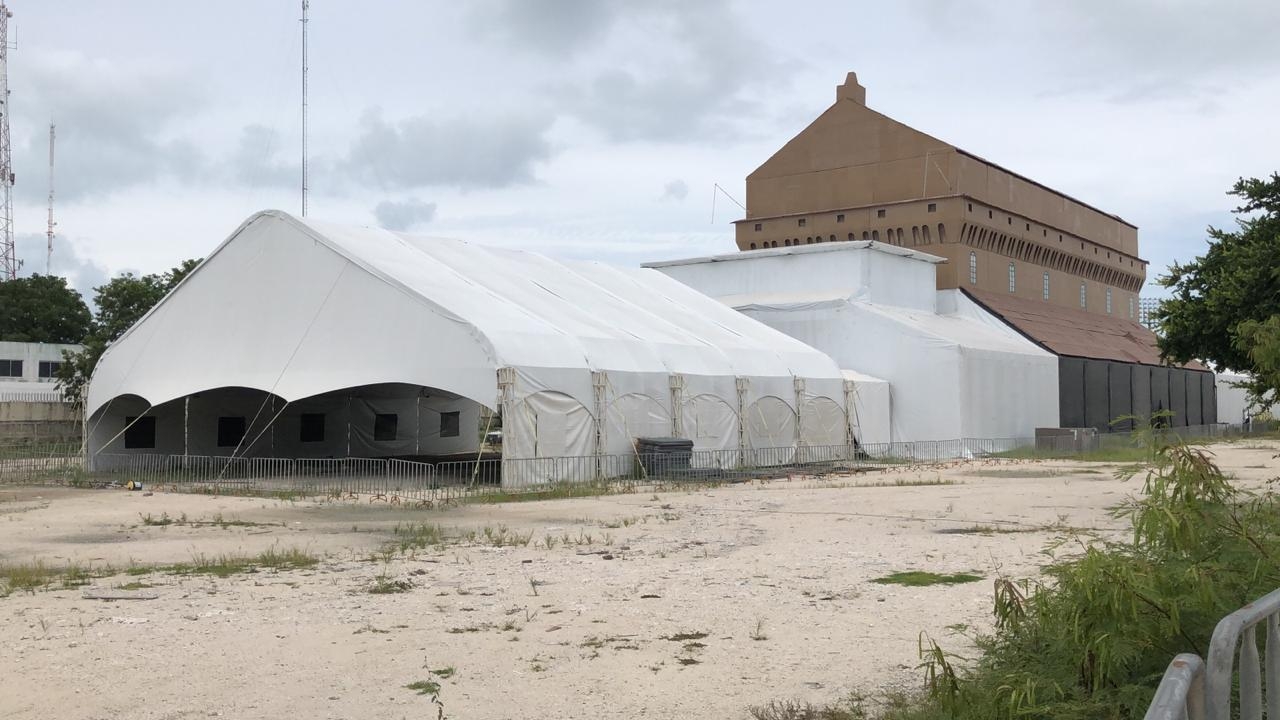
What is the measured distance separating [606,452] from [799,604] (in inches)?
698

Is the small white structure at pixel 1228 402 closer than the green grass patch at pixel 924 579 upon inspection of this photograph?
No

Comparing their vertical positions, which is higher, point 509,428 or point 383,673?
point 509,428

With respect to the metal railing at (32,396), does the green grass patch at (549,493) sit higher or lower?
lower

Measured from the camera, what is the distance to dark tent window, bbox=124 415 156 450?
34781 millimetres

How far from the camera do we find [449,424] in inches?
1620

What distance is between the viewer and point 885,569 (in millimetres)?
13398

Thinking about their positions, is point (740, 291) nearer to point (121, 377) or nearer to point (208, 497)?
point (121, 377)

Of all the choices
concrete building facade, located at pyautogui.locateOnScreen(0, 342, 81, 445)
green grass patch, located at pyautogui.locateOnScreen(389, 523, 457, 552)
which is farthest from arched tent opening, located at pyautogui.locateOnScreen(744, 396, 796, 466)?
concrete building facade, located at pyautogui.locateOnScreen(0, 342, 81, 445)

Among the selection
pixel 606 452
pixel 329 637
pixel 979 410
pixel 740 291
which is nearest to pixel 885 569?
pixel 329 637

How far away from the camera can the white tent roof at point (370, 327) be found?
2739 cm

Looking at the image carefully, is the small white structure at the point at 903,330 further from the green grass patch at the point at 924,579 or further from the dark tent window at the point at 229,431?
the green grass patch at the point at 924,579

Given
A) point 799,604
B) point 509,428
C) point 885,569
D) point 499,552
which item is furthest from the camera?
point 509,428

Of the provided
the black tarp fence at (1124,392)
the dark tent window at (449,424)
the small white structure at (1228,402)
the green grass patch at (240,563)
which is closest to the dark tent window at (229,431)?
the dark tent window at (449,424)

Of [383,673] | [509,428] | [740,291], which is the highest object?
[740,291]
